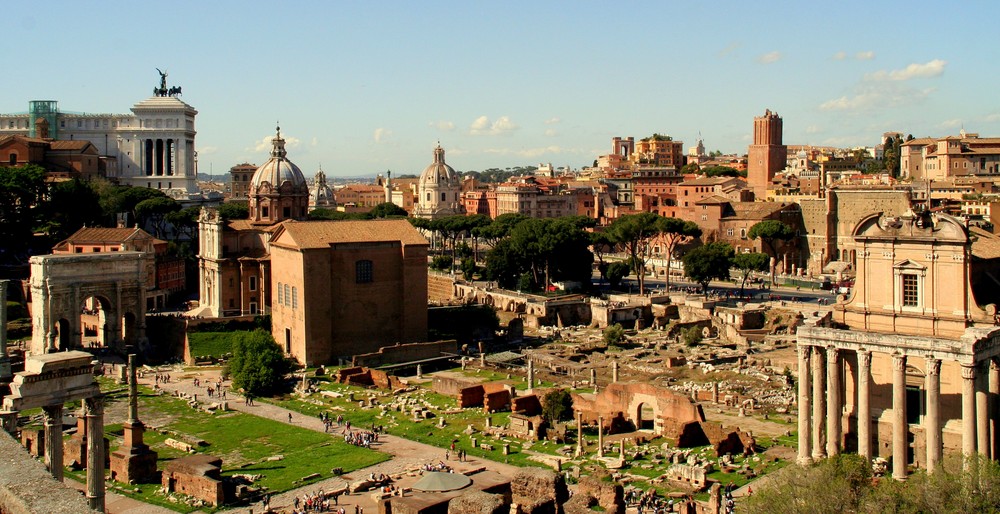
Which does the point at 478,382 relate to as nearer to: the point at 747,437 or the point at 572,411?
the point at 572,411

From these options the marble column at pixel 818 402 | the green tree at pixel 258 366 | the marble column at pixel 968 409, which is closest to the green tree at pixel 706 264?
the green tree at pixel 258 366

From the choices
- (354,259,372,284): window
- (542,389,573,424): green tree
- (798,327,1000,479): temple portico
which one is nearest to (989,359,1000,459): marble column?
(798,327,1000,479): temple portico

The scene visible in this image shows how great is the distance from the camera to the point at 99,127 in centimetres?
9331

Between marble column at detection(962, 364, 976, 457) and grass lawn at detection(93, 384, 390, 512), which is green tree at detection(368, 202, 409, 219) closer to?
grass lawn at detection(93, 384, 390, 512)

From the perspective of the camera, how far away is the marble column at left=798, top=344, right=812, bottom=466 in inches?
1021

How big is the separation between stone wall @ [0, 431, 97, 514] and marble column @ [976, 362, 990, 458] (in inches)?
782

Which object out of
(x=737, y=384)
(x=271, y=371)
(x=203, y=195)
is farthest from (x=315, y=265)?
(x=203, y=195)

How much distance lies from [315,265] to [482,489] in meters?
24.4

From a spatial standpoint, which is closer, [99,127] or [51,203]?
[51,203]

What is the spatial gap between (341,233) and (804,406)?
29.0 metres

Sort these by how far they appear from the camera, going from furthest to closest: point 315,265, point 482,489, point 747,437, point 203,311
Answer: point 203,311 < point 315,265 < point 747,437 < point 482,489

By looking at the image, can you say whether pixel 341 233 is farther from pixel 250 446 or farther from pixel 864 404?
pixel 864 404

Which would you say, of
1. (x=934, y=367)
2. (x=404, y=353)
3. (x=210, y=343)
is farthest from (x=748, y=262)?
(x=934, y=367)

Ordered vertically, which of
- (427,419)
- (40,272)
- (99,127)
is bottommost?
(427,419)
